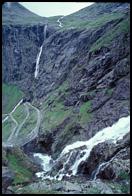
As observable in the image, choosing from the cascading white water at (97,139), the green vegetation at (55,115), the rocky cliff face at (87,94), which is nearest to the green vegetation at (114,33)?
the rocky cliff face at (87,94)

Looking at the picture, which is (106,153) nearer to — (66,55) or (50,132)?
(50,132)

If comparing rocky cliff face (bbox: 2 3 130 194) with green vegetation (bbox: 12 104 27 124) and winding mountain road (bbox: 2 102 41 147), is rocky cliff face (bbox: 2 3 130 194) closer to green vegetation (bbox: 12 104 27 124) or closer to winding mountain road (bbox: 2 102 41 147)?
winding mountain road (bbox: 2 102 41 147)

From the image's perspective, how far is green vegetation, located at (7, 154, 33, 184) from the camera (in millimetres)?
64512

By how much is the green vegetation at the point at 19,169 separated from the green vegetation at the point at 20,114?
89.2 metres

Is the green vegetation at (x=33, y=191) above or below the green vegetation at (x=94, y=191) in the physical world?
above

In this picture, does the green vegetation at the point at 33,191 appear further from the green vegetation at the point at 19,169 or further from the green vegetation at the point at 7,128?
the green vegetation at the point at 7,128

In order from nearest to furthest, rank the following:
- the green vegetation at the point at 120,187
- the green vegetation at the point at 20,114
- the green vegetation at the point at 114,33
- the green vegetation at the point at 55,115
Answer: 1. the green vegetation at the point at 120,187
2. the green vegetation at the point at 55,115
3. the green vegetation at the point at 114,33
4. the green vegetation at the point at 20,114

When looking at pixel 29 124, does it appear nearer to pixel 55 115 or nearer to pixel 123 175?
pixel 55 115

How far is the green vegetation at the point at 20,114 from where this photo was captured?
6573 inches

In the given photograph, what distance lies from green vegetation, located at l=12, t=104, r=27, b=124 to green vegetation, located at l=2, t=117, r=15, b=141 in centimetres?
305

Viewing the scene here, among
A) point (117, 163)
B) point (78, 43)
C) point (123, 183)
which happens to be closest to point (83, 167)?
point (117, 163)

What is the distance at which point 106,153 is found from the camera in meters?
83.0

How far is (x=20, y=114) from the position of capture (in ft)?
580

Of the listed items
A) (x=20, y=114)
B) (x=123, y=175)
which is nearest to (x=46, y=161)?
(x=123, y=175)
